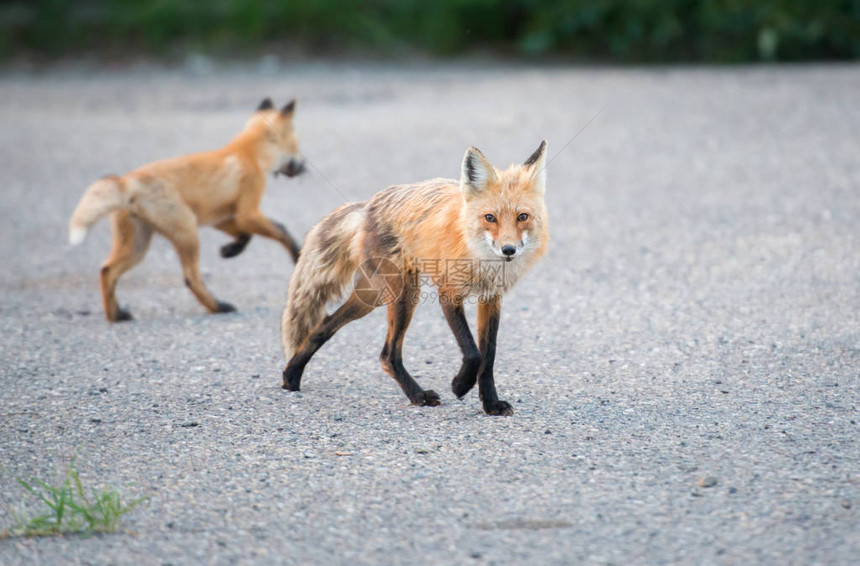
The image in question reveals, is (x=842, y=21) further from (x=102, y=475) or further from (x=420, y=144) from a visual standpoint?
(x=102, y=475)

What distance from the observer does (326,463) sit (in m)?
4.63

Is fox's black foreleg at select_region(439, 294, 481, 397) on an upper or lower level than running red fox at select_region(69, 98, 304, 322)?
lower

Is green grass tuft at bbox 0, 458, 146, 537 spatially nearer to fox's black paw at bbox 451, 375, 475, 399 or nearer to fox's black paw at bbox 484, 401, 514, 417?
fox's black paw at bbox 451, 375, 475, 399

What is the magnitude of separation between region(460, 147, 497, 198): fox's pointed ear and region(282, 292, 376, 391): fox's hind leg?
929mm

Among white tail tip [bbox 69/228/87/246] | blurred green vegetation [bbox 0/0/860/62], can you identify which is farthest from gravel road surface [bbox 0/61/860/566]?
blurred green vegetation [bbox 0/0/860/62]

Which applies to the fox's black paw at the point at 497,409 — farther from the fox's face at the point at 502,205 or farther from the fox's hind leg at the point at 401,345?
the fox's face at the point at 502,205

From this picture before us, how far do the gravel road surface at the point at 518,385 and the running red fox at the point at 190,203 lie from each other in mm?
401

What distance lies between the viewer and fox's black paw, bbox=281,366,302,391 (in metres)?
5.66

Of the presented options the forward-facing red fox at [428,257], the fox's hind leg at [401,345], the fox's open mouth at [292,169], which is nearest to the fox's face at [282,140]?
the fox's open mouth at [292,169]

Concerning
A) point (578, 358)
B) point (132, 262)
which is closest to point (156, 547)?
point (578, 358)

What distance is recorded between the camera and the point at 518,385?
5.73 m

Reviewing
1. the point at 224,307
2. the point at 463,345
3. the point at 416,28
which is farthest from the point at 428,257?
the point at 416,28

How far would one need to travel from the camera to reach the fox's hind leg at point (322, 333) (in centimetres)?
547

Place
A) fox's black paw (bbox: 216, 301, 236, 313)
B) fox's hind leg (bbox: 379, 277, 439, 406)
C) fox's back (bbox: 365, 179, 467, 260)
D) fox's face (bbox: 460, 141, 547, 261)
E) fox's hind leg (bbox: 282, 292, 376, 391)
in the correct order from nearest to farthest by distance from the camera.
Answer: fox's face (bbox: 460, 141, 547, 261)
fox's back (bbox: 365, 179, 467, 260)
fox's hind leg (bbox: 379, 277, 439, 406)
fox's hind leg (bbox: 282, 292, 376, 391)
fox's black paw (bbox: 216, 301, 236, 313)
